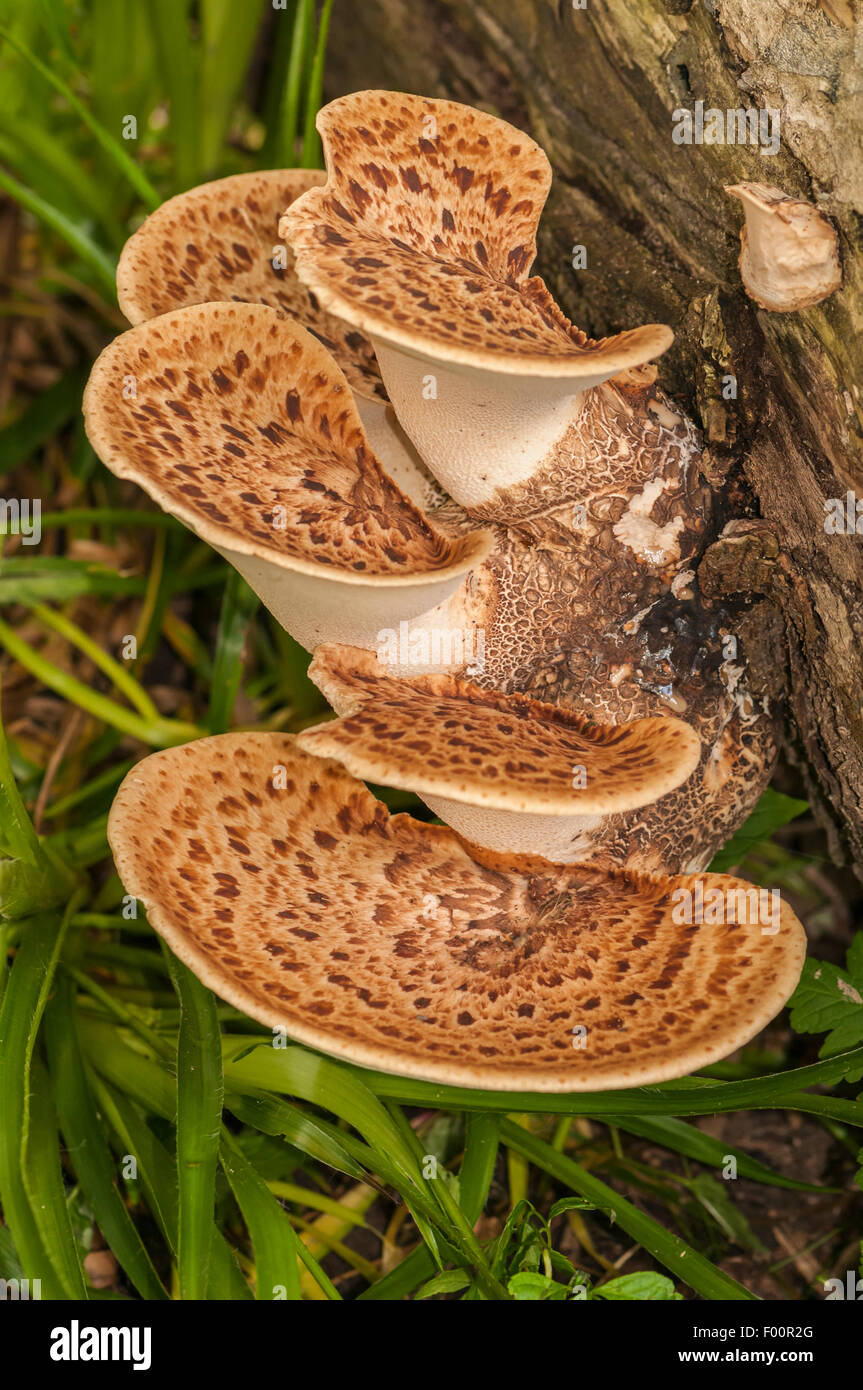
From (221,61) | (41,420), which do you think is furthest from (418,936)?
(221,61)

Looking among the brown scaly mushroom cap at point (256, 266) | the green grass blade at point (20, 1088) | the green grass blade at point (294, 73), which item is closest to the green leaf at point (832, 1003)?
the brown scaly mushroom cap at point (256, 266)

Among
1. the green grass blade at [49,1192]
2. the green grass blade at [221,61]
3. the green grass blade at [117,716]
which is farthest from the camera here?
the green grass blade at [221,61]

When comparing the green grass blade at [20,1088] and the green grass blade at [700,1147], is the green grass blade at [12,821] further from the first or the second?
the green grass blade at [700,1147]

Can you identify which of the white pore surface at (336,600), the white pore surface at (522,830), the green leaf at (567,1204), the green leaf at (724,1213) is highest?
the white pore surface at (336,600)

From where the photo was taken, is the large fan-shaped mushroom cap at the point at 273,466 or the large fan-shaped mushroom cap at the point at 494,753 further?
the large fan-shaped mushroom cap at the point at 273,466

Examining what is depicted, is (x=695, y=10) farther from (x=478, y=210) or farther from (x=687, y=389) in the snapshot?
(x=687, y=389)

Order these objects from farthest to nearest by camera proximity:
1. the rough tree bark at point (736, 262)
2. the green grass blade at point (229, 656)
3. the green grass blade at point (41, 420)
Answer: the green grass blade at point (41, 420), the green grass blade at point (229, 656), the rough tree bark at point (736, 262)

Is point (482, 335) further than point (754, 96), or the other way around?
point (754, 96)

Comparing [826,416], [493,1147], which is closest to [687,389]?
→ [826,416]

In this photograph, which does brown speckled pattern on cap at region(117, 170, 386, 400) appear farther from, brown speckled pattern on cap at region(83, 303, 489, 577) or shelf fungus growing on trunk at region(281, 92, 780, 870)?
shelf fungus growing on trunk at region(281, 92, 780, 870)
